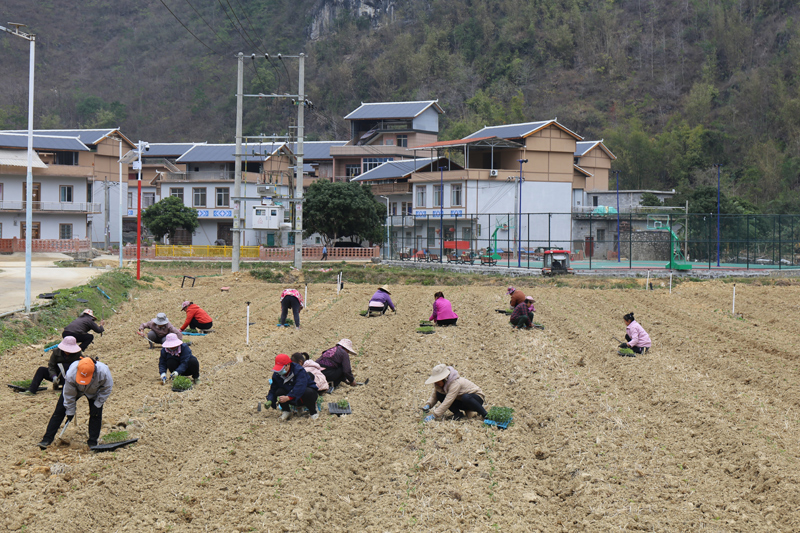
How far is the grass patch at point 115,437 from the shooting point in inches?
403

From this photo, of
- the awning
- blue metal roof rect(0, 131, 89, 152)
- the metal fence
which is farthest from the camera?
blue metal roof rect(0, 131, 89, 152)

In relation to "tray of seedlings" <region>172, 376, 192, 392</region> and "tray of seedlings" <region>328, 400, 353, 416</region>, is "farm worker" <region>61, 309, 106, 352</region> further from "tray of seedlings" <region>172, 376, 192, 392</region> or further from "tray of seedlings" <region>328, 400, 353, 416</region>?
"tray of seedlings" <region>328, 400, 353, 416</region>

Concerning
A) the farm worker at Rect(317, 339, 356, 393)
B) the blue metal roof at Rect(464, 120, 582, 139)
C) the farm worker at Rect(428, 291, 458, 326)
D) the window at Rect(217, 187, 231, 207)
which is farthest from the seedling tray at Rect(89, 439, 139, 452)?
the window at Rect(217, 187, 231, 207)

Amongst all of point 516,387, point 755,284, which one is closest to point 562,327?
point 516,387

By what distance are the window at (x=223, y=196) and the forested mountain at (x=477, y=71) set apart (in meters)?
15.1

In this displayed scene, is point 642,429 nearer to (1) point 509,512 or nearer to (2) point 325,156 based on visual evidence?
(1) point 509,512

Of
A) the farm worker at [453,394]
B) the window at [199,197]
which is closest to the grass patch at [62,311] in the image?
the farm worker at [453,394]

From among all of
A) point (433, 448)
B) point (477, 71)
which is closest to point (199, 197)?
point (477, 71)

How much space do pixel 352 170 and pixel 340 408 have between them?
68.0 m

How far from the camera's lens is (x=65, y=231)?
2330 inches

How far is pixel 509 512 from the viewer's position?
820 centimetres

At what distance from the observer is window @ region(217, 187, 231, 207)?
225ft

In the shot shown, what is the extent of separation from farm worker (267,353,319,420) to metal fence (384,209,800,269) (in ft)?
80.1

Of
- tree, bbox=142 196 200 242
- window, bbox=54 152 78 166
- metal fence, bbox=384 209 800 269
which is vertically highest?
window, bbox=54 152 78 166
